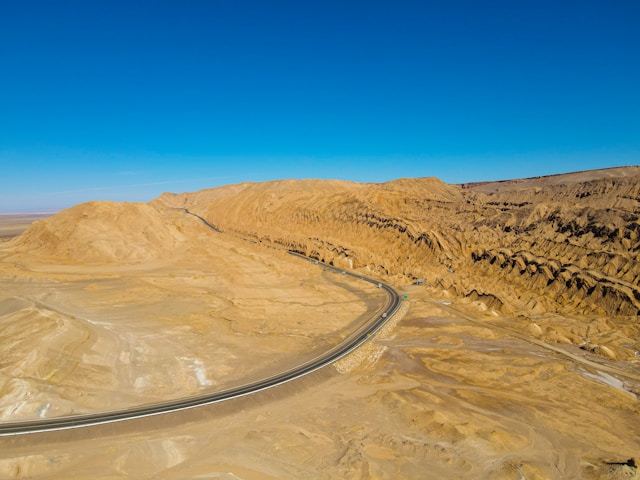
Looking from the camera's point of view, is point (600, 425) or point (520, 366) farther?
point (520, 366)

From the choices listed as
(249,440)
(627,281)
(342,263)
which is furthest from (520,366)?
(342,263)

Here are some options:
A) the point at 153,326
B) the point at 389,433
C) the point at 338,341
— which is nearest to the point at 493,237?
the point at 338,341

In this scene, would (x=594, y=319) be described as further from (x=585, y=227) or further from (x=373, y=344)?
(x=373, y=344)

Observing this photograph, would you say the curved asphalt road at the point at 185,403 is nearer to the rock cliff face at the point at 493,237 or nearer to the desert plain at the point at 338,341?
the desert plain at the point at 338,341

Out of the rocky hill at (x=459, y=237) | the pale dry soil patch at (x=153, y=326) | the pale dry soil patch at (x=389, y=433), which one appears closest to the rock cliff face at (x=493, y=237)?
the rocky hill at (x=459, y=237)

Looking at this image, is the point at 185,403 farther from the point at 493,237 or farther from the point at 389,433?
the point at 493,237

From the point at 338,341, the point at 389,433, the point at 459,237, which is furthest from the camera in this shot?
the point at 459,237
